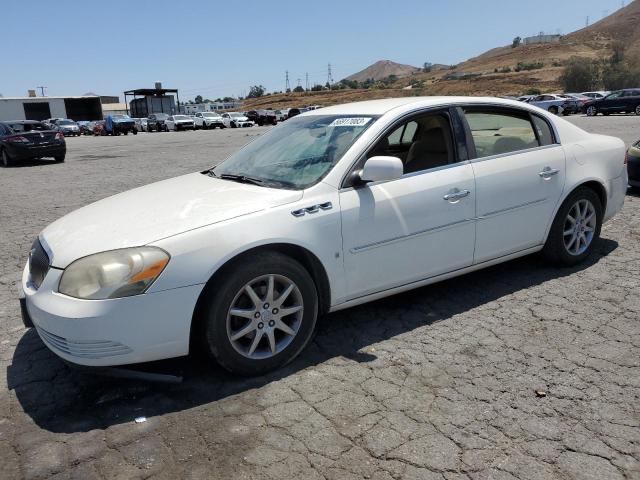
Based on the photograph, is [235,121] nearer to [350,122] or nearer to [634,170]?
[634,170]

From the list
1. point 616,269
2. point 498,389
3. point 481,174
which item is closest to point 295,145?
point 481,174

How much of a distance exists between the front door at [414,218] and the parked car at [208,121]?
4506 cm

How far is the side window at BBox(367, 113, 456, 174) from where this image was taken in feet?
12.9

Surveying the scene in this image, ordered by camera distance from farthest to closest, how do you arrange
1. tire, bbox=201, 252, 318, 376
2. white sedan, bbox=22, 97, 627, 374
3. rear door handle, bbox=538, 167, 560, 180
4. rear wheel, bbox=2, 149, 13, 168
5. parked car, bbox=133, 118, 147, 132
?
1. parked car, bbox=133, 118, 147, 132
2. rear wheel, bbox=2, 149, 13, 168
3. rear door handle, bbox=538, 167, 560, 180
4. tire, bbox=201, 252, 318, 376
5. white sedan, bbox=22, 97, 627, 374

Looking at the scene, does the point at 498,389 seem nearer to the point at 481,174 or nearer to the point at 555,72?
the point at 481,174

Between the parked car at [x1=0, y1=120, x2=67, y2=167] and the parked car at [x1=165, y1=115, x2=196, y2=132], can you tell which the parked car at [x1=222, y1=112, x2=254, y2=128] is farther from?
the parked car at [x1=0, y1=120, x2=67, y2=167]

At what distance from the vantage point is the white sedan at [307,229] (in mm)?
2865

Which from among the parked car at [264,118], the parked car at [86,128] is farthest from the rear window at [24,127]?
the parked car at [86,128]

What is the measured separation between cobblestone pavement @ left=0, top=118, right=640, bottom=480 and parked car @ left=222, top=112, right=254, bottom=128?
46386 mm

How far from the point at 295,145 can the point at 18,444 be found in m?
2.58

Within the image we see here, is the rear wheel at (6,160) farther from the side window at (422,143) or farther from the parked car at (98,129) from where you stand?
the parked car at (98,129)

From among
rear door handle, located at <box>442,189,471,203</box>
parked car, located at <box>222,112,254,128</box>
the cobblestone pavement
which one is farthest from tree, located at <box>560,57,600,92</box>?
rear door handle, located at <box>442,189,471,203</box>

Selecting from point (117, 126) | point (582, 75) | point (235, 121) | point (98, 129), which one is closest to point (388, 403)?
point (117, 126)

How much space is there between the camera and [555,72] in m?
84.7
